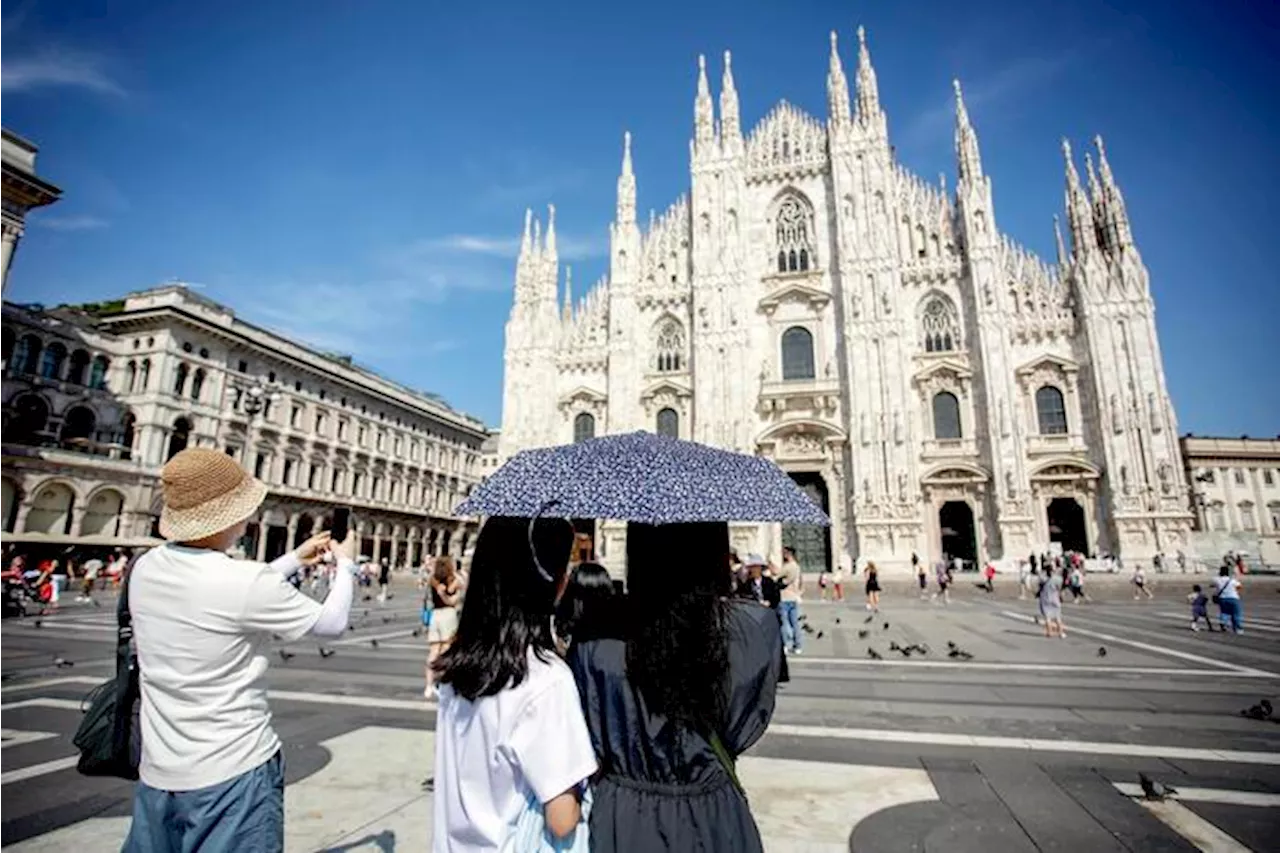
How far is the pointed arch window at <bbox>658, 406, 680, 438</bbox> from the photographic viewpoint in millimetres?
29266

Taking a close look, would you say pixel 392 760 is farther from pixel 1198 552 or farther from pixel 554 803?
pixel 1198 552

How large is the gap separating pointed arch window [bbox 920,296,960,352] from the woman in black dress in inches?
1100

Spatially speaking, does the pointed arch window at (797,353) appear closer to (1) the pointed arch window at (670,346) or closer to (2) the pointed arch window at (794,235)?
(2) the pointed arch window at (794,235)

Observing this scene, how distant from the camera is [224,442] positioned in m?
32.7

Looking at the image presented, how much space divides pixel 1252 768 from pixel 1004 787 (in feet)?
6.56

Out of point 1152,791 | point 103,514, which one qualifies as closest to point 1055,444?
point 1152,791

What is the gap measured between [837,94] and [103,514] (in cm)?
3800

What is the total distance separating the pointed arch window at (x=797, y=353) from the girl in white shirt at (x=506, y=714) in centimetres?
2778

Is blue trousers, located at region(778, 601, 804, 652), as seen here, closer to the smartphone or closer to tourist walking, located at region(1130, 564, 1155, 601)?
the smartphone

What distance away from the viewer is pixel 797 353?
2853cm

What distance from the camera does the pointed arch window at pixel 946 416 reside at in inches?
1013

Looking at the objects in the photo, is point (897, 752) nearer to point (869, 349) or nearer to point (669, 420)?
point (869, 349)

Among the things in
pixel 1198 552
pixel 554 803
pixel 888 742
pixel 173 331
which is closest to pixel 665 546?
pixel 554 803

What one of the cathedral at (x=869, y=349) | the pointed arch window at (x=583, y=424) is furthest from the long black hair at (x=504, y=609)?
the pointed arch window at (x=583, y=424)
